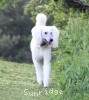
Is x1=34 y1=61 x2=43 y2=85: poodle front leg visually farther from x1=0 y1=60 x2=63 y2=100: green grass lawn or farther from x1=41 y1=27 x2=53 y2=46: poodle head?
x1=41 y1=27 x2=53 y2=46: poodle head

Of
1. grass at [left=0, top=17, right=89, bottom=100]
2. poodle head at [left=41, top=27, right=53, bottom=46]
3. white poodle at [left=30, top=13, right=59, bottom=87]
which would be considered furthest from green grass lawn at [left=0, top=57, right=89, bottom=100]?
poodle head at [left=41, top=27, right=53, bottom=46]

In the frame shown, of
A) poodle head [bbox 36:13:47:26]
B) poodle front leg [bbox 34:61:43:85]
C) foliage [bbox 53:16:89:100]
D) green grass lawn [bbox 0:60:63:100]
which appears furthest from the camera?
poodle front leg [bbox 34:61:43:85]

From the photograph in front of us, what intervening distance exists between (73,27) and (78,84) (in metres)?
2.03

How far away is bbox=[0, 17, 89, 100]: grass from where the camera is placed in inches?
315

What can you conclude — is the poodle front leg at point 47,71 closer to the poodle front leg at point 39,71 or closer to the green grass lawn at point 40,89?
the green grass lawn at point 40,89

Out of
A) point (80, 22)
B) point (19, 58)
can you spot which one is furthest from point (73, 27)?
point (19, 58)

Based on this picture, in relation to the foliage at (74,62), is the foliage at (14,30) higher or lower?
lower

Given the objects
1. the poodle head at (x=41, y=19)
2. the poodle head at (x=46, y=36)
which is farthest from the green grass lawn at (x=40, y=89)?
the poodle head at (x=41, y=19)

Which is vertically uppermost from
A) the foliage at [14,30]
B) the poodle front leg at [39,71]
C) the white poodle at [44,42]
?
the white poodle at [44,42]

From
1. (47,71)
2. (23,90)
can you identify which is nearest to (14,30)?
(47,71)

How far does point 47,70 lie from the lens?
410 inches

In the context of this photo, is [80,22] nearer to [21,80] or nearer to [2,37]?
[21,80]

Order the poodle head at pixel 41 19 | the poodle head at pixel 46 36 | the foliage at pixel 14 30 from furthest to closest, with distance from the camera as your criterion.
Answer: the foliage at pixel 14 30 → the poodle head at pixel 41 19 → the poodle head at pixel 46 36

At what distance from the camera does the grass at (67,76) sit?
Answer: 26.2ft
